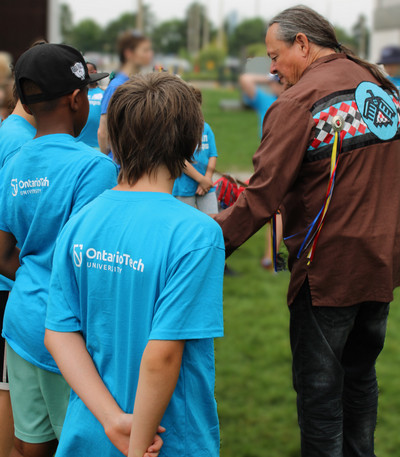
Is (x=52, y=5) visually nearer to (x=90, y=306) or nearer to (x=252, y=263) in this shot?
(x=252, y=263)

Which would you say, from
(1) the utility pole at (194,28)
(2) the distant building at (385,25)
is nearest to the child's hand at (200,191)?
(2) the distant building at (385,25)

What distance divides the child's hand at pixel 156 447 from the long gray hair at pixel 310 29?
165cm

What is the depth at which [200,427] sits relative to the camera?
5.73 ft

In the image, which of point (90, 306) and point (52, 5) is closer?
point (90, 306)

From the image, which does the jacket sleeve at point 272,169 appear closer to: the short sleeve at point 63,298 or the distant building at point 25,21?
the short sleeve at point 63,298

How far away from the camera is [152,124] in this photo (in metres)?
1.67

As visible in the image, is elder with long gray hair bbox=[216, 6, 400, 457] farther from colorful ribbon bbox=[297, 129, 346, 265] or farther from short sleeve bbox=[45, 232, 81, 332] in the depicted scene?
short sleeve bbox=[45, 232, 81, 332]

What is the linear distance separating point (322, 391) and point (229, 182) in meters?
1.03

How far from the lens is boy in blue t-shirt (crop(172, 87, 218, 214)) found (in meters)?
3.53

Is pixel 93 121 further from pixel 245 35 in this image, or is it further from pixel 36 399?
pixel 245 35

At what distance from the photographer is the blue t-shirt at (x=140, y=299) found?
5.29ft

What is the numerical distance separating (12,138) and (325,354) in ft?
5.14

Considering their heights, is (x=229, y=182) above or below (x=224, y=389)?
above

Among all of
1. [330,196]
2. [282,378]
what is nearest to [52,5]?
[282,378]
